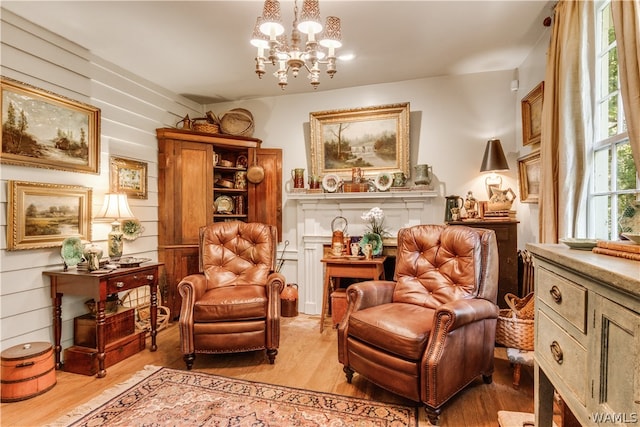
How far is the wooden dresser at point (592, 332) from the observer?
29.9 inches

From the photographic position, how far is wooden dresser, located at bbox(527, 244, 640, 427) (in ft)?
2.49

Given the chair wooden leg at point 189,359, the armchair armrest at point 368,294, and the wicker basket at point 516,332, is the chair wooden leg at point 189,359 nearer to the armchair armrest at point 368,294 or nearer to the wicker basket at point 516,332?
the armchair armrest at point 368,294

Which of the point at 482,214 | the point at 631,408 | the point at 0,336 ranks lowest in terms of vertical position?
the point at 0,336

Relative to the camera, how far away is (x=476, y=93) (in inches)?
143

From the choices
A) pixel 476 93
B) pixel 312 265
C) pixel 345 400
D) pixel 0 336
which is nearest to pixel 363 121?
pixel 476 93

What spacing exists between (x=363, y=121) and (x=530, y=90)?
169 centimetres

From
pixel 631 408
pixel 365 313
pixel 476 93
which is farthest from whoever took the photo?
pixel 476 93

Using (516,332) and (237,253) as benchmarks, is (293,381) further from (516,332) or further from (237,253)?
(516,332)

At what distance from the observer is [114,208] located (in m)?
2.88

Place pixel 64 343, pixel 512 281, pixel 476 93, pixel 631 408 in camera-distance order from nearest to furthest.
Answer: pixel 631 408
pixel 64 343
pixel 512 281
pixel 476 93

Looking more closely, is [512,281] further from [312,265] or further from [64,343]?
[64,343]

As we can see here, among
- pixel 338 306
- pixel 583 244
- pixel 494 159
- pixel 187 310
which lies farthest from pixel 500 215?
pixel 187 310

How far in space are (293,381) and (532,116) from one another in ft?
9.96

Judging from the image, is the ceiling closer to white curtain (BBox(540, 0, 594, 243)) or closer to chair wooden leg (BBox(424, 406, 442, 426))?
white curtain (BBox(540, 0, 594, 243))
